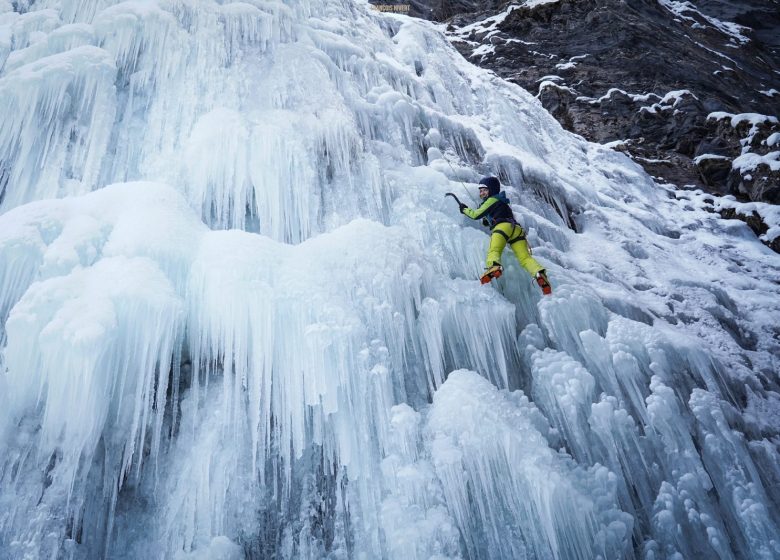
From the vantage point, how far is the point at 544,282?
377 centimetres

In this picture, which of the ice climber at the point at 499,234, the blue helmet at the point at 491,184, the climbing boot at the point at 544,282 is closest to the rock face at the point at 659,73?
the blue helmet at the point at 491,184

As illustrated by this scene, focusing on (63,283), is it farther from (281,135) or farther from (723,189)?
(723,189)

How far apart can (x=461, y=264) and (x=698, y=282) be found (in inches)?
160

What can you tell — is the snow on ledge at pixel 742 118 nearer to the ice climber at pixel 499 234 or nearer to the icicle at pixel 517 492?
the ice climber at pixel 499 234

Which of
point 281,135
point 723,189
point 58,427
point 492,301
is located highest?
point 281,135

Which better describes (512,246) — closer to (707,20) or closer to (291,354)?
(291,354)

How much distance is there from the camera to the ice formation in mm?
2572

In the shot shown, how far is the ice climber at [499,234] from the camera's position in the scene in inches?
149

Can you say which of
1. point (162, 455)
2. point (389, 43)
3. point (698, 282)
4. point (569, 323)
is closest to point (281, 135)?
point (162, 455)

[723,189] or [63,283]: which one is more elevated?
[63,283]

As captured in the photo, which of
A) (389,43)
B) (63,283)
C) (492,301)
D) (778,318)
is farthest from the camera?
(389,43)

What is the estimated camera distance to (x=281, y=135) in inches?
173

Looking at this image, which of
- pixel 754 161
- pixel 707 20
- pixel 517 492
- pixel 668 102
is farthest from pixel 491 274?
pixel 707 20

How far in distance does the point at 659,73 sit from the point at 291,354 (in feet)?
51.2
